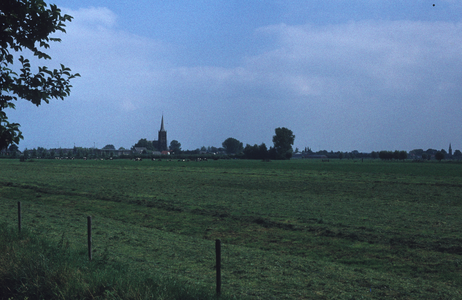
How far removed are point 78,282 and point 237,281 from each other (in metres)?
4.46

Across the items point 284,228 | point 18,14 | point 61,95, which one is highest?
point 18,14

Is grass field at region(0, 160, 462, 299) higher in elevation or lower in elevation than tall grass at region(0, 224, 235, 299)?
lower

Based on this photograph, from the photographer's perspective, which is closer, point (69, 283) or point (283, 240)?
point (69, 283)

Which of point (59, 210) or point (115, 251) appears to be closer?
point (115, 251)

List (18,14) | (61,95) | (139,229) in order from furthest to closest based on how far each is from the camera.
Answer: (139,229), (61,95), (18,14)

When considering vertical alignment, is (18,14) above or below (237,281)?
above

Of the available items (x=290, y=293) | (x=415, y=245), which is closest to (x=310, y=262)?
(x=290, y=293)

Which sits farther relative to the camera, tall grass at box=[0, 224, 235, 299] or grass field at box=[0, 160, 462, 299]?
grass field at box=[0, 160, 462, 299]

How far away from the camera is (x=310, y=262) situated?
42.2ft

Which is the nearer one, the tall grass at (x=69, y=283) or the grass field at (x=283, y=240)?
the tall grass at (x=69, y=283)

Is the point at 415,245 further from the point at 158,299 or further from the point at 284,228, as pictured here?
the point at 158,299

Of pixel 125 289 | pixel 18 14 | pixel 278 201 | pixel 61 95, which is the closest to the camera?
pixel 125 289

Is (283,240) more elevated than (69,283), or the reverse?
(69,283)

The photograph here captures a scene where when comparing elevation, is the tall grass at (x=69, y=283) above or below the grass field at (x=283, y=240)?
above
